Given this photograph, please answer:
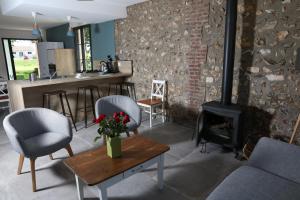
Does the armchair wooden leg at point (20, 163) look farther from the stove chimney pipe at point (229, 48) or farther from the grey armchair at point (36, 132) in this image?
the stove chimney pipe at point (229, 48)

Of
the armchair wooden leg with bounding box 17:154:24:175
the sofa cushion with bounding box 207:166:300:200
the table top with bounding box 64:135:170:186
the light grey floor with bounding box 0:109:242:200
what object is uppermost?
the table top with bounding box 64:135:170:186

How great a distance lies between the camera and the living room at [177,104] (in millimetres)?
1891

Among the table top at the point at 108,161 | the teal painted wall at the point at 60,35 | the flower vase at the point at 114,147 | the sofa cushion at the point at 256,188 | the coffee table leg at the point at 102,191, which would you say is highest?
the teal painted wall at the point at 60,35

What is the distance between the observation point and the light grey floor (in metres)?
2.09

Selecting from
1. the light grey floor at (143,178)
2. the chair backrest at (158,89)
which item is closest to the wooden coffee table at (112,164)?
the light grey floor at (143,178)

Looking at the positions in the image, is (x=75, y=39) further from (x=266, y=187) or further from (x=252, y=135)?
(x=266, y=187)

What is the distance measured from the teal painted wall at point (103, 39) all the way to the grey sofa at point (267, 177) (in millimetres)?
4294

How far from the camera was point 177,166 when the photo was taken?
2604 mm

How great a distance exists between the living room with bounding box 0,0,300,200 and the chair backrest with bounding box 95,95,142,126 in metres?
0.02

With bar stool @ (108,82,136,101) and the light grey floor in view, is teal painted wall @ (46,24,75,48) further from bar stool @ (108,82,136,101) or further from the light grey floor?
the light grey floor

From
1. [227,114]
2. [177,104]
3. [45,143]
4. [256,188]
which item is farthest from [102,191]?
[177,104]

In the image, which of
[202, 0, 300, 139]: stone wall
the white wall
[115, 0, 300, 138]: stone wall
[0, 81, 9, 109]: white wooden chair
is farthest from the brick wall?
the white wall

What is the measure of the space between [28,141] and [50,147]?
355mm

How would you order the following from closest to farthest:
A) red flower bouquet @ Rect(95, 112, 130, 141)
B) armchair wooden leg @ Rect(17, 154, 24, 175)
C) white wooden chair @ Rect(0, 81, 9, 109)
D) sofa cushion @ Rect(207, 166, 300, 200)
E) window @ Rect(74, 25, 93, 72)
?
sofa cushion @ Rect(207, 166, 300, 200), red flower bouquet @ Rect(95, 112, 130, 141), armchair wooden leg @ Rect(17, 154, 24, 175), white wooden chair @ Rect(0, 81, 9, 109), window @ Rect(74, 25, 93, 72)
